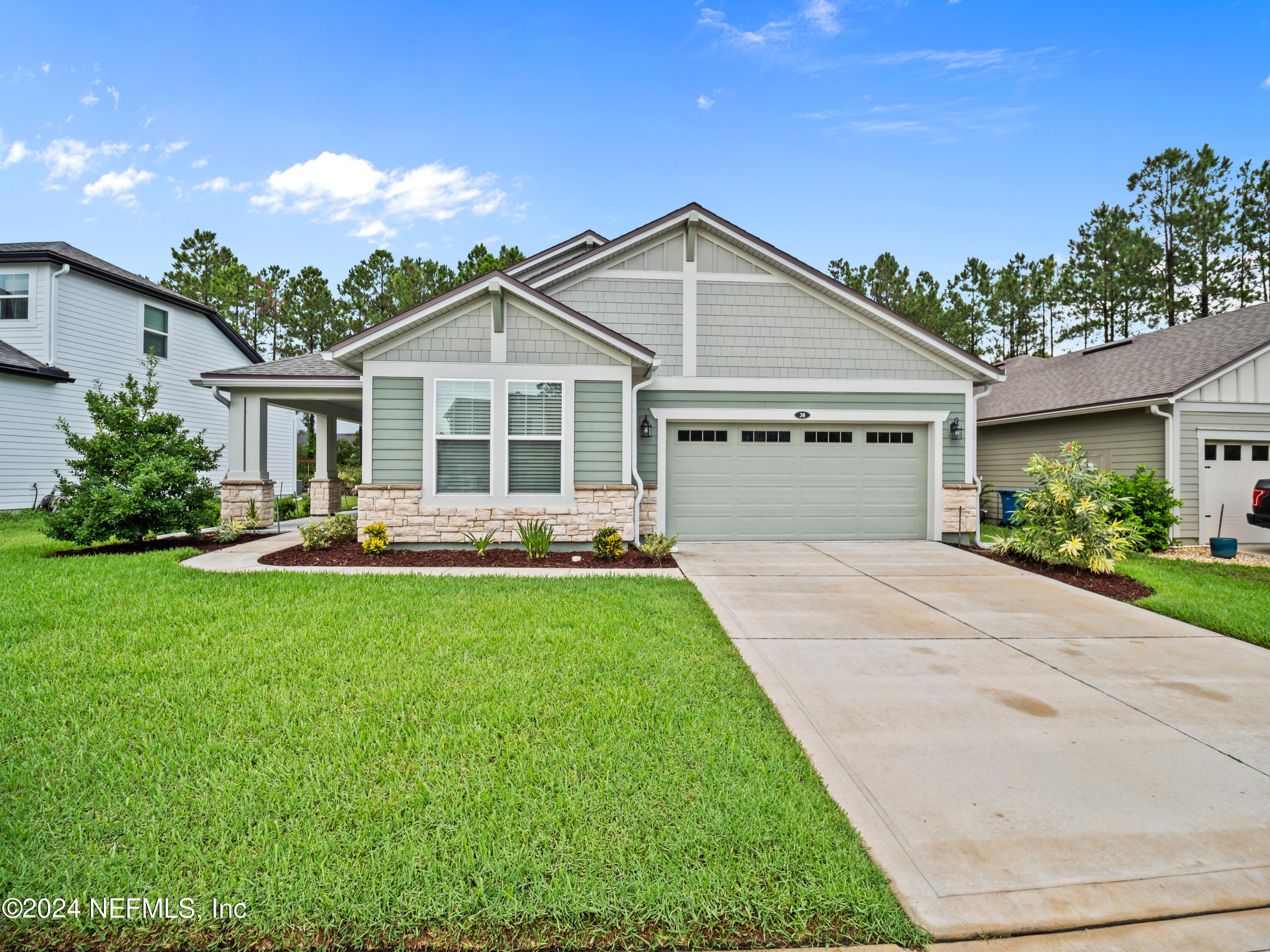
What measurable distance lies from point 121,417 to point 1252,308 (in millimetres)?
22698

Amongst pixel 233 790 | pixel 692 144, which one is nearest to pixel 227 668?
pixel 233 790

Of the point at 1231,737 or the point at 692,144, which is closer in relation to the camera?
the point at 1231,737

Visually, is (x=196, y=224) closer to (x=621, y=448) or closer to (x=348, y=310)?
(x=348, y=310)

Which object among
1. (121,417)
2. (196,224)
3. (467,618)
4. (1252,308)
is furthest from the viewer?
(196,224)

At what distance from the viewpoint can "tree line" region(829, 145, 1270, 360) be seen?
20891 millimetres

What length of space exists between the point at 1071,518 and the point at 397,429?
9622 mm

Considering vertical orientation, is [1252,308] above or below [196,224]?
below

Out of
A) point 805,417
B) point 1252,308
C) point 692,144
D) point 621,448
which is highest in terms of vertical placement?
point 692,144

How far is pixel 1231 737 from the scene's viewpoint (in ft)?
10.9

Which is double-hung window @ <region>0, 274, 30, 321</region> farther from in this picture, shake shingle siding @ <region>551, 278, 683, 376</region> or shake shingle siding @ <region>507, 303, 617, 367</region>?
shake shingle siding @ <region>507, 303, 617, 367</region>

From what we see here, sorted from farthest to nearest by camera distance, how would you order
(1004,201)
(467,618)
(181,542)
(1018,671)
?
(1004,201), (181,542), (467,618), (1018,671)

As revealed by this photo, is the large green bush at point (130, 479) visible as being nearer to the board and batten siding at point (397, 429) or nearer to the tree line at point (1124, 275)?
the board and batten siding at point (397, 429)

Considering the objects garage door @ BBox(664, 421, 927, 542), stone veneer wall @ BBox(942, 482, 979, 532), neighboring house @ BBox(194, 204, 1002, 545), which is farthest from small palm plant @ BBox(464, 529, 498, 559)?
stone veneer wall @ BBox(942, 482, 979, 532)

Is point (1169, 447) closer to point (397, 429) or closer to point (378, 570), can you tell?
point (397, 429)
